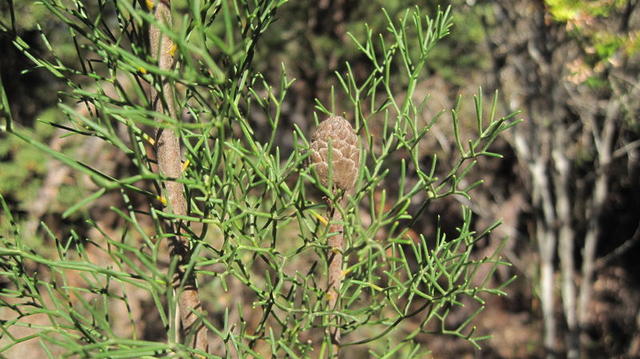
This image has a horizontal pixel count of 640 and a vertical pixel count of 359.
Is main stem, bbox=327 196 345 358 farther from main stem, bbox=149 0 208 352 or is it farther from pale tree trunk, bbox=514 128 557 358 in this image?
pale tree trunk, bbox=514 128 557 358

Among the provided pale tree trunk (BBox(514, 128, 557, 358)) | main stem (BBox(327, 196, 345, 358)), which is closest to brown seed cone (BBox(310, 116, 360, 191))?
main stem (BBox(327, 196, 345, 358))

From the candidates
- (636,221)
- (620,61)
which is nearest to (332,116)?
(620,61)

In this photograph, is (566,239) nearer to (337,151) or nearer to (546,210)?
(546,210)

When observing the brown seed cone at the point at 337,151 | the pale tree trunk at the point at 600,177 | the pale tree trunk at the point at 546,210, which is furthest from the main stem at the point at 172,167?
the pale tree trunk at the point at 600,177

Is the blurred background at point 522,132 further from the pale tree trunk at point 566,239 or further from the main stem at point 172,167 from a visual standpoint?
the main stem at point 172,167

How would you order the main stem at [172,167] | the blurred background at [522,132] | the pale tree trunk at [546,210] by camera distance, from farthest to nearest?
1. the pale tree trunk at [546,210]
2. the blurred background at [522,132]
3. the main stem at [172,167]

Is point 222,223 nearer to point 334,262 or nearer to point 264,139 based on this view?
point 334,262
